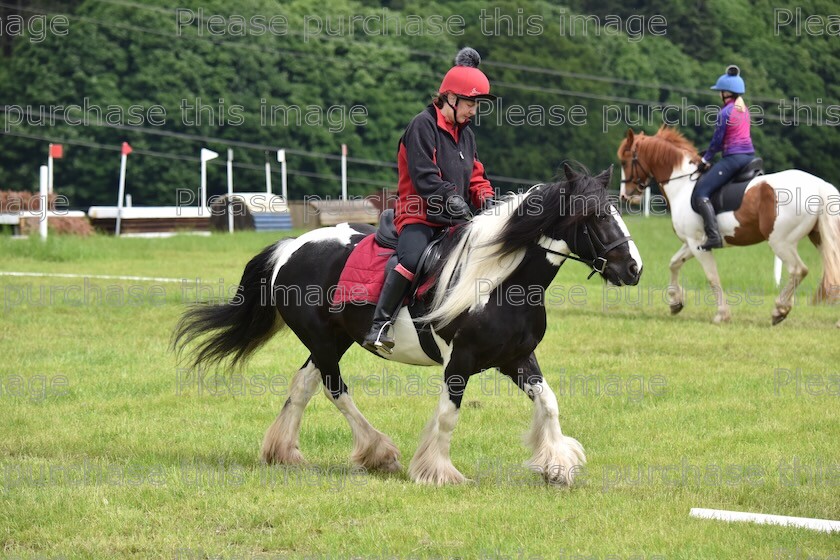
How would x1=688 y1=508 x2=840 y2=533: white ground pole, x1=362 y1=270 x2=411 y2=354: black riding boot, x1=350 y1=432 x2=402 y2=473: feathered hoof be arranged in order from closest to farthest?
x1=688 y1=508 x2=840 y2=533: white ground pole < x1=362 y1=270 x2=411 y2=354: black riding boot < x1=350 y1=432 x2=402 y2=473: feathered hoof

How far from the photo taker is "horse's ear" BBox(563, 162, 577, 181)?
6.33 metres

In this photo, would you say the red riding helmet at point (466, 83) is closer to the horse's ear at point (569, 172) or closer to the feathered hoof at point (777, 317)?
the horse's ear at point (569, 172)

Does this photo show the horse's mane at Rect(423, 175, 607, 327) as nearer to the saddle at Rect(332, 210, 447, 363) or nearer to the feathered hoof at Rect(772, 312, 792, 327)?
the saddle at Rect(332, 210, 447, 363)

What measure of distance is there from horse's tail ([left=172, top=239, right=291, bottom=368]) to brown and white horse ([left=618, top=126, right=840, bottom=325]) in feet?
24.4

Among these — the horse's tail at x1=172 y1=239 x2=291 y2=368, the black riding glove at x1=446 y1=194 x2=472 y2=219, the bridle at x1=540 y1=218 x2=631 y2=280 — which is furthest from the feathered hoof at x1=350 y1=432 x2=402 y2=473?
the bridle at x1=540 y1=218 x2=631 y2=280

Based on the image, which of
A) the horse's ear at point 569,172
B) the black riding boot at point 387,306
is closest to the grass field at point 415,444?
the black riding boot at point 387,306

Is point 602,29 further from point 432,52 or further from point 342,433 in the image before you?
point 342,433

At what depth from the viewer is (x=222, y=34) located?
46500 millimetres

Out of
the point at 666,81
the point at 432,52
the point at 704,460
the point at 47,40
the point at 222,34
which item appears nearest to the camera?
the point at 704,460

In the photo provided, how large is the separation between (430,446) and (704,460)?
1938 mm

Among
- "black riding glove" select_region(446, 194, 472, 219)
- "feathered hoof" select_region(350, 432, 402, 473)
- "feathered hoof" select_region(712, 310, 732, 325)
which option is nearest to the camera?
"black riding glove" select_region(446, 194, 472, 219)

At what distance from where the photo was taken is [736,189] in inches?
556

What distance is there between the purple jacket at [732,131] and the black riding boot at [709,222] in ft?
2.24

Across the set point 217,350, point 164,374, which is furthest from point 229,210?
point 217,350
